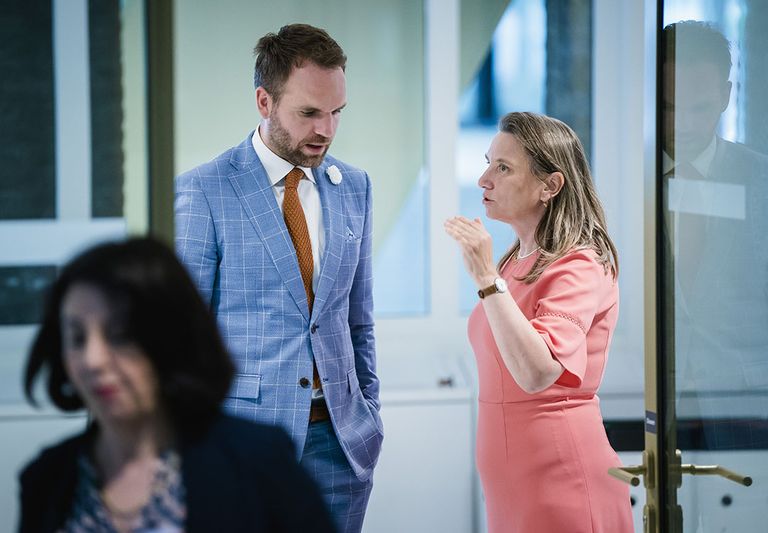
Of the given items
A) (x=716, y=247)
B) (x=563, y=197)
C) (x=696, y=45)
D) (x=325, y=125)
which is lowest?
(x=716, y=247)

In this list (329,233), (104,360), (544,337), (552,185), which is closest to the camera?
(104,360)

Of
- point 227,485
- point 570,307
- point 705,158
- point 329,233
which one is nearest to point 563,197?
point 570,307

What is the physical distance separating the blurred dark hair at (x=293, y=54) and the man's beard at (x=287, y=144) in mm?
57

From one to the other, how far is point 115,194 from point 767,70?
3.46 feet

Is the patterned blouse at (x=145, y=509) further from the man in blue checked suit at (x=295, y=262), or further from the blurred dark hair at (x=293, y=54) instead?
the blurred dark hair at (x=293, y=54)

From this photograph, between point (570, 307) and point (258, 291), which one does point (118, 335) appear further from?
point (570, 307)

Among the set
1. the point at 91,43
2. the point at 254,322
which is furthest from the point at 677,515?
the point at 91,43

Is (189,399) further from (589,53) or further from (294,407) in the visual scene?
(589,53)

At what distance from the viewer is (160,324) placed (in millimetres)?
833

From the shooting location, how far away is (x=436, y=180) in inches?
124

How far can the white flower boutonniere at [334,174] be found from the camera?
189 cm

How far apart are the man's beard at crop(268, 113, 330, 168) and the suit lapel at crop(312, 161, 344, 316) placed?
0.07 m

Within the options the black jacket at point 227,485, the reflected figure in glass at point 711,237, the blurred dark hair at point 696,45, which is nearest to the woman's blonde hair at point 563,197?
the reflected figure in glass at point 711,237

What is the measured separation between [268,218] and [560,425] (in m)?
0.72
